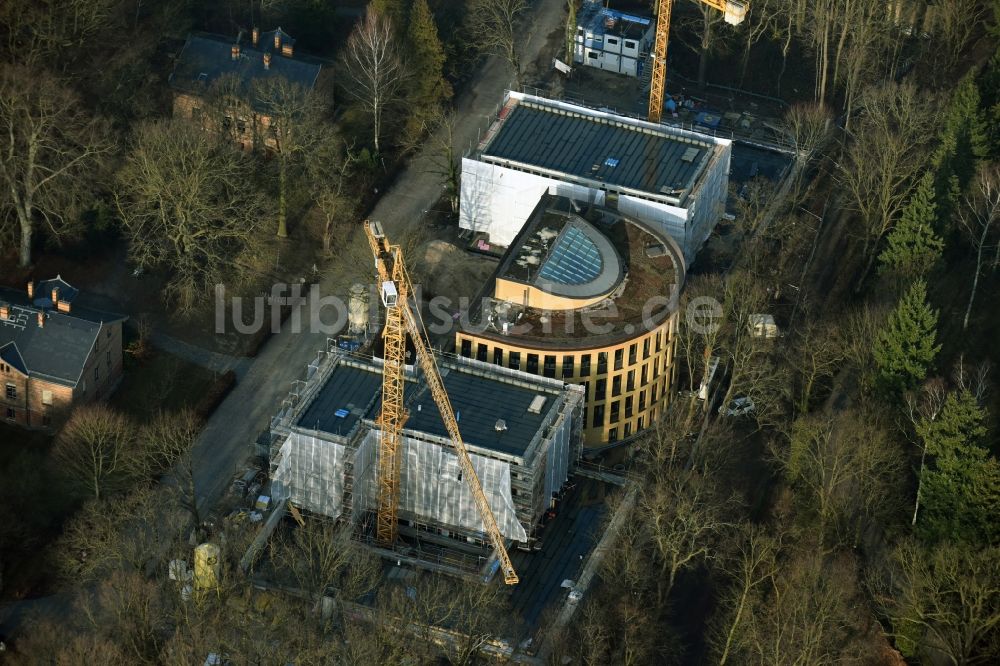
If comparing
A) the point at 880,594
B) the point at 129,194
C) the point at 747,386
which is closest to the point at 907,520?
the point at 880,594

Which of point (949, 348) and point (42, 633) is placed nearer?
point (42, 633)

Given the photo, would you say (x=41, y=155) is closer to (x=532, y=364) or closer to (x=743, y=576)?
(x=532, y=364)

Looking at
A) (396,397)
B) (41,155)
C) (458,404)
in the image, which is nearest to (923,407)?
(458,404)

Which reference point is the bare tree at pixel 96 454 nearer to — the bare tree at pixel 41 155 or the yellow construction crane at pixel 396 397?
the yellow construction crane at pixel 396 397

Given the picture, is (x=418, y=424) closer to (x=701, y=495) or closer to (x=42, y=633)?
(x=701, y=495)

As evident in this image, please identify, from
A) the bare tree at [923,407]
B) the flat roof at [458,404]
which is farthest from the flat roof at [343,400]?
the bare tree at [923,407]

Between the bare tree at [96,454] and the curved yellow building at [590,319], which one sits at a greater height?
the curved yellow building at [590,319]

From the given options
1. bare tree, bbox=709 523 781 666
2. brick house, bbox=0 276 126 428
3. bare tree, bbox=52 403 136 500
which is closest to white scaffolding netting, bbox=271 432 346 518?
bare tree, bbox=52 403 136 500

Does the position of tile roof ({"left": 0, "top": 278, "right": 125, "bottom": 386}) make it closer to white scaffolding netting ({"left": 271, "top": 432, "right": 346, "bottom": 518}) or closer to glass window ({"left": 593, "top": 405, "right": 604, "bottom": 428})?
white scaffolding netting ({"left": 271, "top": 432, "right": 346, "bottom": 518})
